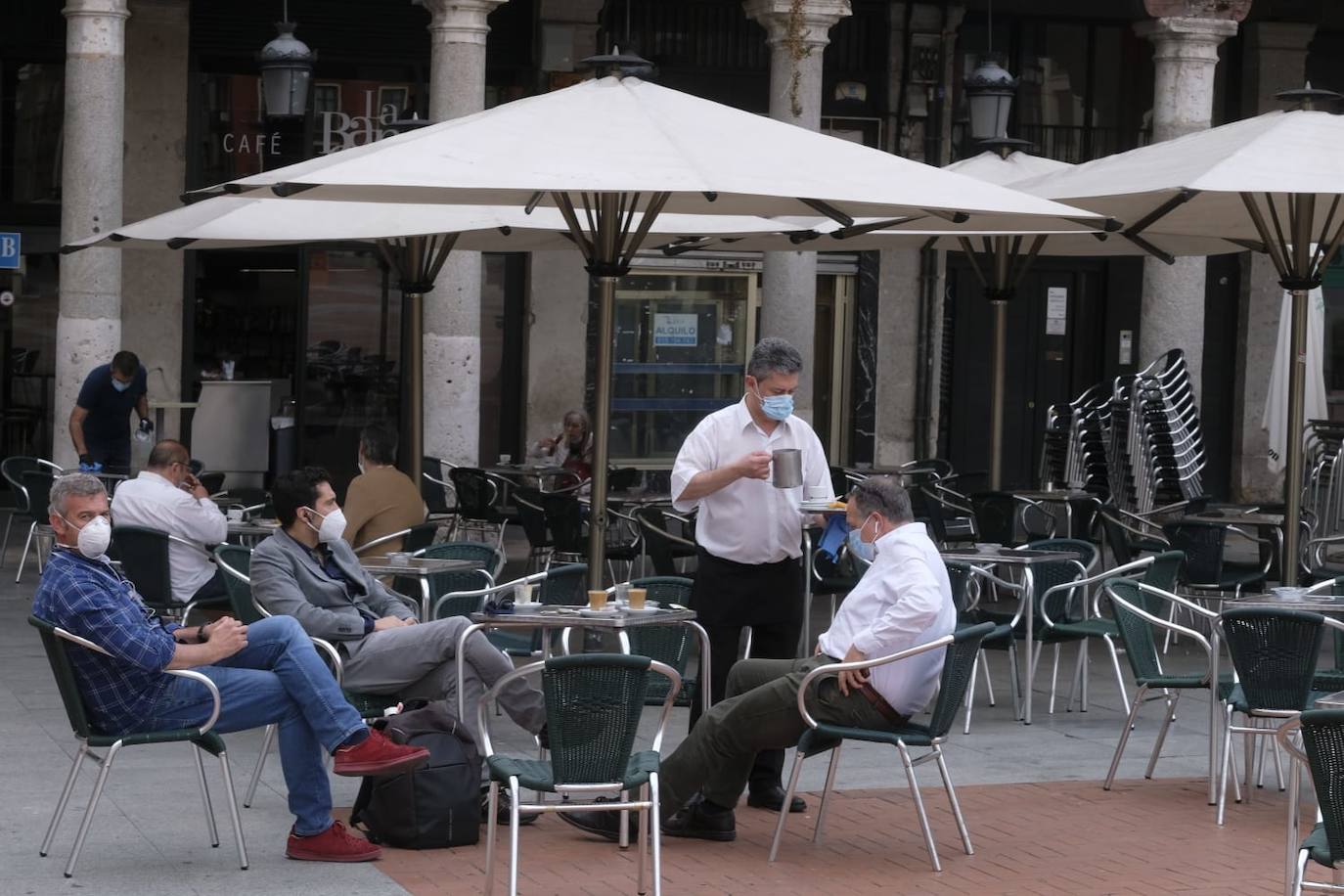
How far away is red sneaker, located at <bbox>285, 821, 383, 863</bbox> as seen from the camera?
6523 millimetres

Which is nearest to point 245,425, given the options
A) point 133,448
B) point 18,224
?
point 133,448

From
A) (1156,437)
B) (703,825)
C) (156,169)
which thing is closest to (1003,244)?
(1156,437)

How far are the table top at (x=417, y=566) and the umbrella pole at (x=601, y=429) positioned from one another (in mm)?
778

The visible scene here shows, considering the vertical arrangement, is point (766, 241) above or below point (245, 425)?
above

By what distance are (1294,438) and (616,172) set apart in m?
4.20

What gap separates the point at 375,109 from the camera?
695 inches

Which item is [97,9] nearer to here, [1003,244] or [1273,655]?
[1003,244]

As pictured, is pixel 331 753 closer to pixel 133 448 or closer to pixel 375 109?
pixel 133 448

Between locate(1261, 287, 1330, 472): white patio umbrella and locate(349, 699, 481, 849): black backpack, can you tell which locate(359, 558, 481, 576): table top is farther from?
locate(1261, 287, 1330, 472): white patio umbrella

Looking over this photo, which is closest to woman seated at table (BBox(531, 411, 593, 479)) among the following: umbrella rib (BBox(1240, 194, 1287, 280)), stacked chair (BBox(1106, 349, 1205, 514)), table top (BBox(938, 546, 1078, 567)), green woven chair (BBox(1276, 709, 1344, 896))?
stacked chair (BBox(1106, 349, 1205, 514))

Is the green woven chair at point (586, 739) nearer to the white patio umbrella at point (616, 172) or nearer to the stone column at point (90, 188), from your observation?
the white patio umbrella at point (616, 172)

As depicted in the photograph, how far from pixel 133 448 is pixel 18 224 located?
8.19ft

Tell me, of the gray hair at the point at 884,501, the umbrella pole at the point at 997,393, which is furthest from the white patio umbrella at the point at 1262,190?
the gray hair at the point at 884,501

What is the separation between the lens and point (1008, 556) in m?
9.81
